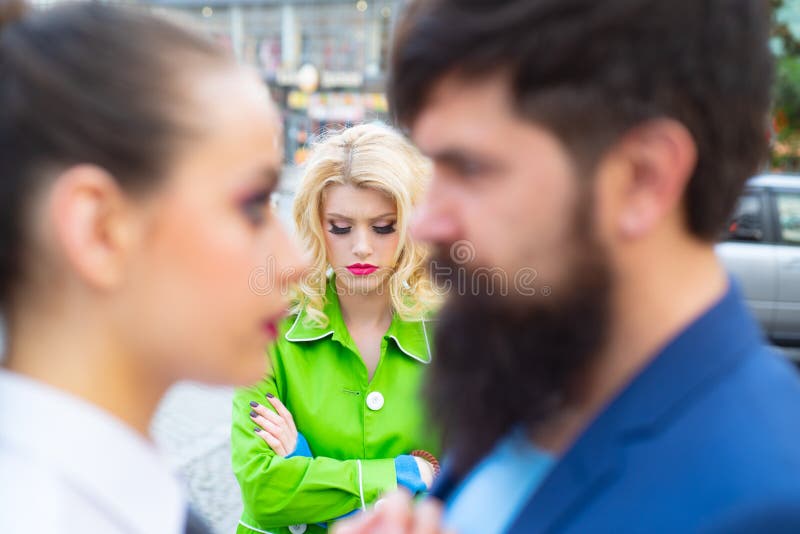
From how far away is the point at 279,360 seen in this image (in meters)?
2.26

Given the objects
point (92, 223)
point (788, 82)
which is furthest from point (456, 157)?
point (788, 82)

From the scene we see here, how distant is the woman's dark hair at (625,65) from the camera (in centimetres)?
94

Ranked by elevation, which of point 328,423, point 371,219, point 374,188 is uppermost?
point 374,188

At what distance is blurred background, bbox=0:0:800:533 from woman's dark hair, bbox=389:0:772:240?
0.17 m

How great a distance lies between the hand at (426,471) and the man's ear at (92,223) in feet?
4.56

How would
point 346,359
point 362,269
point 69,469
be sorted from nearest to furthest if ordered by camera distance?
point 69,469 → point 346,359 → point 362,269

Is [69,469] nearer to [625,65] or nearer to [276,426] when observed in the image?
[625,65]

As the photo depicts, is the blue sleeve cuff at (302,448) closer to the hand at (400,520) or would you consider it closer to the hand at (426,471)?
the hand at (426,471)

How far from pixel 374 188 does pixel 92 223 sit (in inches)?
63.0

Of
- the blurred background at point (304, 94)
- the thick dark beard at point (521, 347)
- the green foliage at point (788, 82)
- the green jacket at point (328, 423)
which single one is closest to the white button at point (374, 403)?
the green jacket at point (328, 423)

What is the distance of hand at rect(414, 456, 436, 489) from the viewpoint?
82.0 inches

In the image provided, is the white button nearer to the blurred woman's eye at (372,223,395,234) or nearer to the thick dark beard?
the blurred woman's eye at (372,223,395,234)

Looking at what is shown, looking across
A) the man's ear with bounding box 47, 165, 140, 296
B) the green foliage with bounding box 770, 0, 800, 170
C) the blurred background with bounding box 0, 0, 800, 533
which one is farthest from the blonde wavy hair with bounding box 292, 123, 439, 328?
the green foliage with bounding box 770, 0, 800, 170

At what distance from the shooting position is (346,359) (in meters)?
2.27
